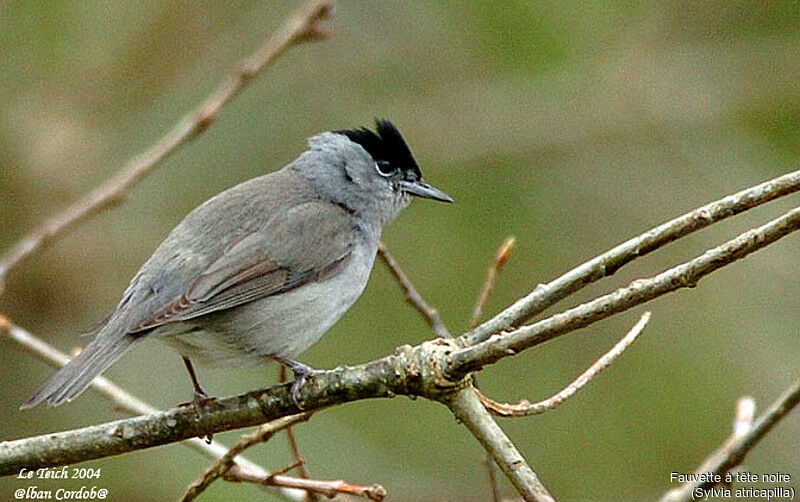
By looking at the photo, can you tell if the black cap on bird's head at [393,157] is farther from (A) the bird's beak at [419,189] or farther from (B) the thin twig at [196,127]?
(B) the thin twig at [196,127]

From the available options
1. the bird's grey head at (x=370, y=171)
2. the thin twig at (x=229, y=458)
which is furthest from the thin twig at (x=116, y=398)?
the bird's grey head at (x=370, y=171)

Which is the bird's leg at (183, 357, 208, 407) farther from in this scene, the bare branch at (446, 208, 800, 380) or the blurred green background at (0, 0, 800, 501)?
the blurred green background at (0, 0, 800, 501)

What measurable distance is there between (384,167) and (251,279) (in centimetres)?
119

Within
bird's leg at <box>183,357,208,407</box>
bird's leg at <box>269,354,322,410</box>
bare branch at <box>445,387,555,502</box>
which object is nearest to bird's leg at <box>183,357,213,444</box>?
bird's leg at <box>183,357,208,407</box>

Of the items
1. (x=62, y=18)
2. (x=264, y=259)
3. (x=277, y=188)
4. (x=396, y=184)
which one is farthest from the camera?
(x=62, y=18)

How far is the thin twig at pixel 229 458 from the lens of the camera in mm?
3346

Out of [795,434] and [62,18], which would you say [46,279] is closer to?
[62,18]

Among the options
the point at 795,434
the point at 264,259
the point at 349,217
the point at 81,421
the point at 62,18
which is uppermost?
the point at 62,18

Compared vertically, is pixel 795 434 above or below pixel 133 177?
below

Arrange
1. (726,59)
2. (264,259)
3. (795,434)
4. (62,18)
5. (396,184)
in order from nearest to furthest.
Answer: (264,259) → (396,184) → (795,434) → (62,18) → (726,59)

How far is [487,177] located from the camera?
7.42 m

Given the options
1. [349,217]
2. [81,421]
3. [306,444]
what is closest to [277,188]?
[349,217]

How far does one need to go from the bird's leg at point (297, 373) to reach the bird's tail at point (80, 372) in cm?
53

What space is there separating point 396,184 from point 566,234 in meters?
2.27
